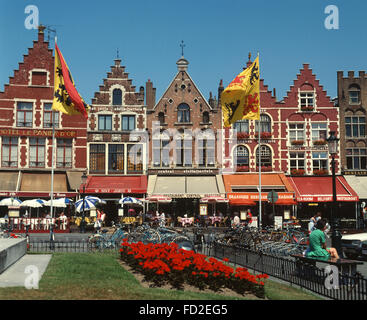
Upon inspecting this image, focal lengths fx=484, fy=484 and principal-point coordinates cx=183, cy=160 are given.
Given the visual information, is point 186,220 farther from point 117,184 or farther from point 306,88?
point 306,88

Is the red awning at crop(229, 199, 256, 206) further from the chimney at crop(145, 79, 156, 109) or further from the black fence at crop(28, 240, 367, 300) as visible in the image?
the black fence at crop(28, 240, 367, 300)

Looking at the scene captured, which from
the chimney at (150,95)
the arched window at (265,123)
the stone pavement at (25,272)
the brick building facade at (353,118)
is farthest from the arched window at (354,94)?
the stone pavement at (25,272)

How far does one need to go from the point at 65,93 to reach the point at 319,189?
2303 centimetres

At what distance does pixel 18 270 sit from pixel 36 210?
27.7 metres

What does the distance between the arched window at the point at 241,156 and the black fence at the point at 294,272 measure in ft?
71.1

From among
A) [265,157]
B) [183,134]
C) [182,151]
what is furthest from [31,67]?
[265,157]

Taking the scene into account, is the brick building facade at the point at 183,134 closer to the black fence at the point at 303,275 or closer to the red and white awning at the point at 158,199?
the red and white awning at the point at 158,199

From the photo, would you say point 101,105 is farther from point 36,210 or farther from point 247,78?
point 247,78

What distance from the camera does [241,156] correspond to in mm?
42062

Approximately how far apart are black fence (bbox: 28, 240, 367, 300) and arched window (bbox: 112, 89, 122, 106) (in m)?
22.7

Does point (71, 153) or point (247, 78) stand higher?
point (247, 78)

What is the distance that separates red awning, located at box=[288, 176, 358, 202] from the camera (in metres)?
38.8

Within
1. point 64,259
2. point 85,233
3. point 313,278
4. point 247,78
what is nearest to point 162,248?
point 64,259
